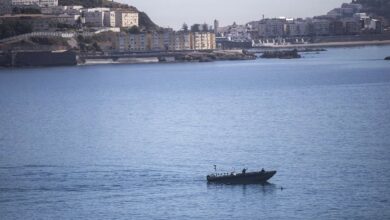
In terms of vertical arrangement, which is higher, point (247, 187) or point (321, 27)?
point (247, 187)

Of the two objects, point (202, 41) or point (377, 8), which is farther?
point (377, 8)

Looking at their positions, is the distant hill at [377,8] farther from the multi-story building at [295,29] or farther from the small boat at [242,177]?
the small boat at [242,177]

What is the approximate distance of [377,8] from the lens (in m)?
113

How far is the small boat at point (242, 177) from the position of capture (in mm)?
16723

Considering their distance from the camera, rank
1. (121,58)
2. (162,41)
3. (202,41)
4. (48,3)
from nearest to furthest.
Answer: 1. (121,58)
2. (162,41)
3. (202,41)
4. (48,3)

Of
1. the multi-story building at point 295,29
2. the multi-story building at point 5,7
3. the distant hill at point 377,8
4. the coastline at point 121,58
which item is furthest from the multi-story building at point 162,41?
the distant hill at point 377,8

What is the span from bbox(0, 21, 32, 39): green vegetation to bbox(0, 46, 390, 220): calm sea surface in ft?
77.6

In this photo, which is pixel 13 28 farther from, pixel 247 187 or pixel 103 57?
pixel 247 187

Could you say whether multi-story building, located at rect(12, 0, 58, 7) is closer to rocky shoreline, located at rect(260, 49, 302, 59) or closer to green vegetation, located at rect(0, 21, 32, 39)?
green vegetation, located at rect(0, 21, 32, 39)

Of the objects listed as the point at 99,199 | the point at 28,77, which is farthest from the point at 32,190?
the point at 28,77

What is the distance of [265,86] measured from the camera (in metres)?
36.6

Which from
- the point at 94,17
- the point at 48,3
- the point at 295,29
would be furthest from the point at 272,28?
the point at 94,17

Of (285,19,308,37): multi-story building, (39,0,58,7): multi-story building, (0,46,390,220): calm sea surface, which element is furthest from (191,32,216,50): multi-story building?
(0,46,390,220): calm sea surface

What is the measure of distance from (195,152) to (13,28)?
4135cm
